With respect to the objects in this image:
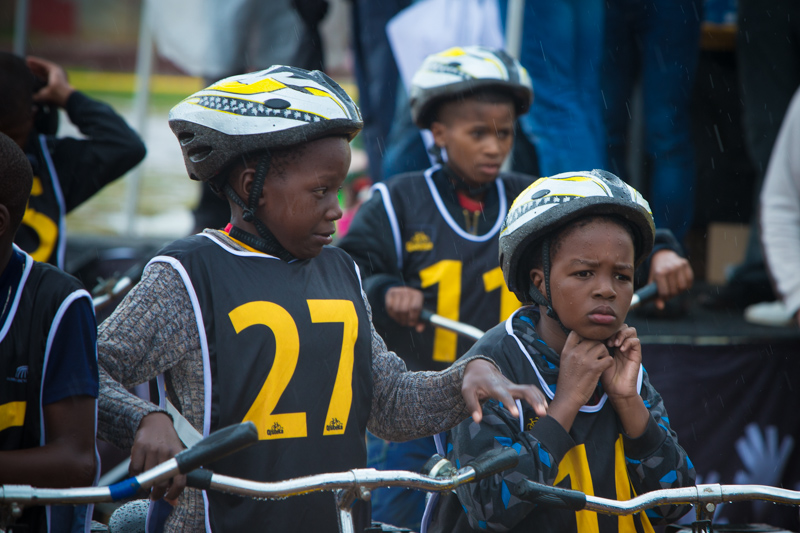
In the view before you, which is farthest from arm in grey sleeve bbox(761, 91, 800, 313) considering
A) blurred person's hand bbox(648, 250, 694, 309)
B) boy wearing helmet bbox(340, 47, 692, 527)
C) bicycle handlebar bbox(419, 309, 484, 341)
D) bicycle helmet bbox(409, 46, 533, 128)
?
bicycle handlebar bbox(419, 309, 484, 341)

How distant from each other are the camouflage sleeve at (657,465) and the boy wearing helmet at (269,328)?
0.55 metres

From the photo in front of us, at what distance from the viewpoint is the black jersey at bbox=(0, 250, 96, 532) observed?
2.41m

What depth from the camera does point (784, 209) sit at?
228 inches

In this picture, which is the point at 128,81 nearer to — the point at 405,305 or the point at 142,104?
the point at 142,104

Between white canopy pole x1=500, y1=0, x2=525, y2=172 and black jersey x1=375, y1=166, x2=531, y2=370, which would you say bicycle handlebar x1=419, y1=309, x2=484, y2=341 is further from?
white canopy pole x1=500, y1=0, x2=525, y2=172

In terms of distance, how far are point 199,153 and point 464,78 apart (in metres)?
1.85

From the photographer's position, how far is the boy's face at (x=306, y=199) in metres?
2.63

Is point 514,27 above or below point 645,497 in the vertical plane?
above

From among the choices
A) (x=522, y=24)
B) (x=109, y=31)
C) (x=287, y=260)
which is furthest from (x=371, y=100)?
(x=109, y=31)

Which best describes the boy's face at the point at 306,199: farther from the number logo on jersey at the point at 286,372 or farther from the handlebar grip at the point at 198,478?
the handlebar grip at the point at 198,478

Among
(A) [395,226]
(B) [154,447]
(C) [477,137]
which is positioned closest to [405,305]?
(A) [395,226]

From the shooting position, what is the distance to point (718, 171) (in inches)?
327

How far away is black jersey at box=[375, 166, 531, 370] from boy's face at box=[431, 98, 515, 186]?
0.53 ft

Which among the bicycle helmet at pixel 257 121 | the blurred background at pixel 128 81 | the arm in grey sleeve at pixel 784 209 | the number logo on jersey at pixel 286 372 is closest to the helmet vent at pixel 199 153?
the bicycle helmet at pixel 257 121
